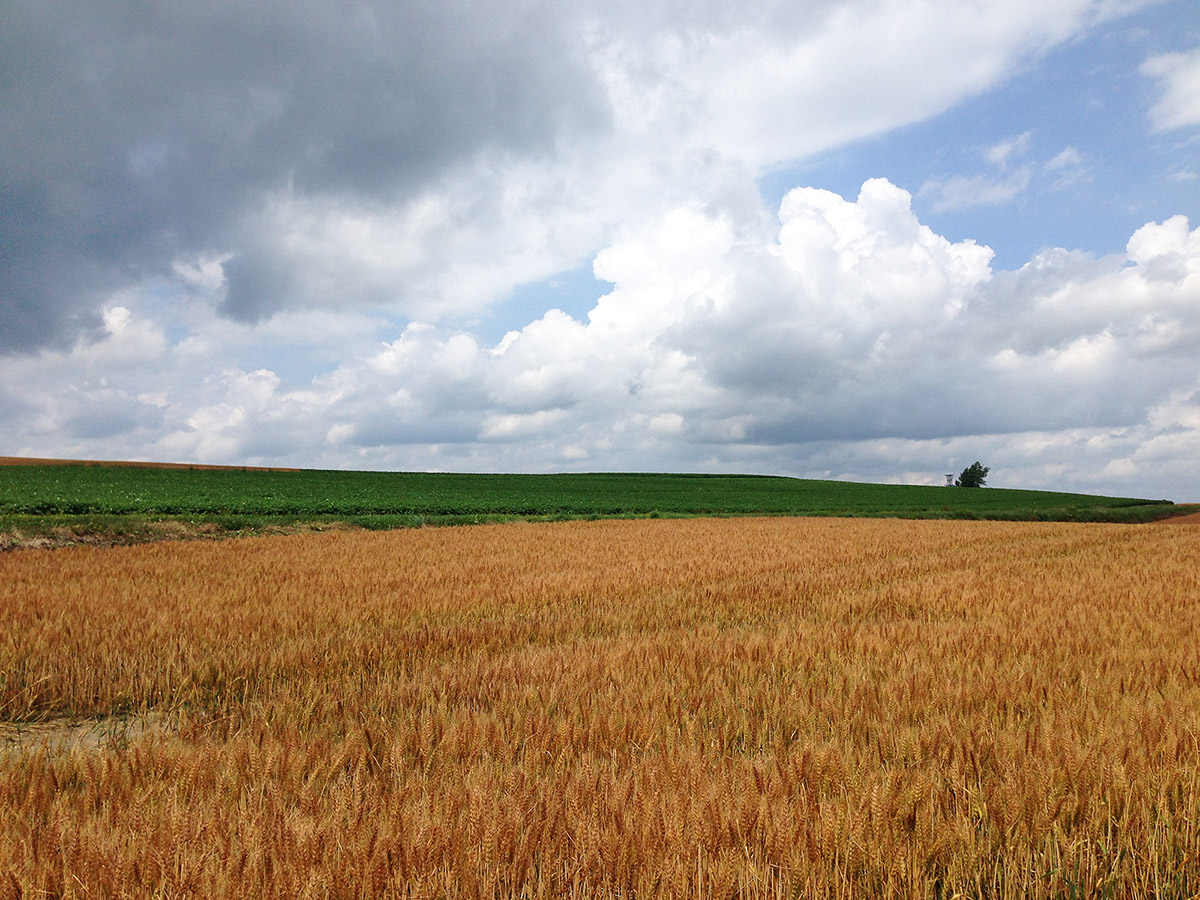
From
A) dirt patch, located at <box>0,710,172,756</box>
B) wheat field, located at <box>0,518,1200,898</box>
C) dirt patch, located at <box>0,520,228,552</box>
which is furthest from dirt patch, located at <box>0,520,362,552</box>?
dirt patch, located at <box>0,710,172,756</box>

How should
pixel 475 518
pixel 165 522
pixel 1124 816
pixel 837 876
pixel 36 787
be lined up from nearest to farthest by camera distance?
pixel 837 876
pixel 1124 816
pixel 36 787
pixel 165 522
pixel 475 518

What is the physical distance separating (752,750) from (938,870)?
121 cm

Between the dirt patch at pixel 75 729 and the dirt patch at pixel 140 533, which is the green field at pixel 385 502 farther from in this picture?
the dirt patch at pixel 75 729

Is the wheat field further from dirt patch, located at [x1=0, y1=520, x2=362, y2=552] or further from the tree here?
the tree

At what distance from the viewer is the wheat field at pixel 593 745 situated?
2330mm

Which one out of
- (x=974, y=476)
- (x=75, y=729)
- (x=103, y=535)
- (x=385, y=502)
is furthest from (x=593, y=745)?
(x=974, y=476)

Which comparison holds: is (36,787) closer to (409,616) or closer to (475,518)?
(409,616)

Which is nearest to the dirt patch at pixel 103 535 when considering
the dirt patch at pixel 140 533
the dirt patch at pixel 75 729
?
the dirt patch at pixel 140 533

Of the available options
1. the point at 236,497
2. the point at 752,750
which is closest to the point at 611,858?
the point at 752,750

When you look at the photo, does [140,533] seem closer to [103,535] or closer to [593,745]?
[103,535]

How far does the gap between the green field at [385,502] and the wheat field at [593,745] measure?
52.3 feet

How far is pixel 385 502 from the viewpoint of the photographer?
39.7 meters

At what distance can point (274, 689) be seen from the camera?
5.30 m

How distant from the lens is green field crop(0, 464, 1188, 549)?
983 inches
